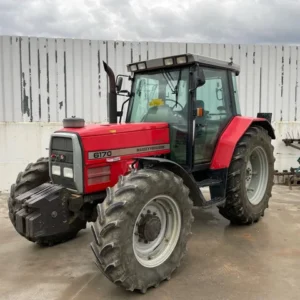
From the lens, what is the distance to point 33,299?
3020 mm

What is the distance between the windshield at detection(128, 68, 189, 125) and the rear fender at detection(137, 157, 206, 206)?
2.23 ft

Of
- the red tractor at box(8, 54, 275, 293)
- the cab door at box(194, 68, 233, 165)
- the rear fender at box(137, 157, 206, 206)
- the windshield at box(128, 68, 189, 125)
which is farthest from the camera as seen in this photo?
the cab door at box(194, 68, 233, 165)

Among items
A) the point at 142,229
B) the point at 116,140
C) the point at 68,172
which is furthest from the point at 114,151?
the point at 142,229

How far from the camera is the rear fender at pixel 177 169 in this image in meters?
3.54

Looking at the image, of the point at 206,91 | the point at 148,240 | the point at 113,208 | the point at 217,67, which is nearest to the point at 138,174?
the point at 113,208

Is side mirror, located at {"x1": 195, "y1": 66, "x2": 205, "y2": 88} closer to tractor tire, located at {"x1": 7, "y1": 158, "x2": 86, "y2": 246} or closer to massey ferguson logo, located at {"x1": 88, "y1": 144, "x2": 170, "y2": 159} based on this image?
massey ferguson logo, located at {"x1": 88, "y1": 144, "x2": 170, "y2": 159}

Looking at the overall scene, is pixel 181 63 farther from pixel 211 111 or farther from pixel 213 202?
pixel 213 202

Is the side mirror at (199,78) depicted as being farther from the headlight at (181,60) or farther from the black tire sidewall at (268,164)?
the black tire sidewall at (268,164)

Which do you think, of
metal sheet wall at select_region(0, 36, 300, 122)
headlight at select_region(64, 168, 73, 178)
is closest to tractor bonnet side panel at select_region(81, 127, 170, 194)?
headlight at select_region(64, 168, 73, 178)

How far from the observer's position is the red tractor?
9.96 ft

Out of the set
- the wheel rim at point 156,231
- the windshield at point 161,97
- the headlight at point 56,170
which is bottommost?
the wheel rim at point 156,231

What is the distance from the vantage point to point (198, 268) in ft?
11.8

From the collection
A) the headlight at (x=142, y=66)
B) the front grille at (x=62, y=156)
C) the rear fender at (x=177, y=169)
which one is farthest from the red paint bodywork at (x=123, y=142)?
the headlight at (x=142, y=66)

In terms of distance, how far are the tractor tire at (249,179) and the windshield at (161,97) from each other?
101 cm
